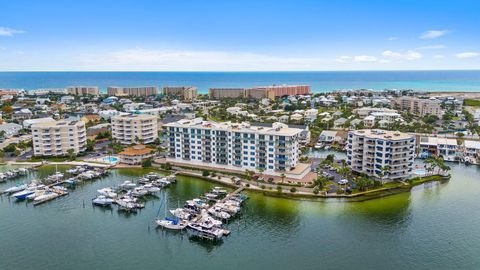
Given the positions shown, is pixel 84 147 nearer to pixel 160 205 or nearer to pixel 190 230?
pixel 160 205

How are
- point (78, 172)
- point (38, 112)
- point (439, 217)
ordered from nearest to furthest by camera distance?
1. point (439, 217)
2. point (78, 172)
3. point (38, 112)

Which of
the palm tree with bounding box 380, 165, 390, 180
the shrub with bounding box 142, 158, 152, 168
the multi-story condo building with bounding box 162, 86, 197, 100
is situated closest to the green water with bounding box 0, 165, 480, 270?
the palm tree with bounding box 380, 165, 390, 180


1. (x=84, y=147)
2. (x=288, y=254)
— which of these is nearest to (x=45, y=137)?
(x=84, y=147)

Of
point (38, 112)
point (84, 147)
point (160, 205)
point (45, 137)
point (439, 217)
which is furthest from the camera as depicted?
point (38, 112)

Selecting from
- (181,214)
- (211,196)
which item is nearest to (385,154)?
(211,196)

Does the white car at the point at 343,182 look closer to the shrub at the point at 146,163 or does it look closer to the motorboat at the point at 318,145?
the motorboat at the point at 318,145

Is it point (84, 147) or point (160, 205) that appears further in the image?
point (84, 147)
